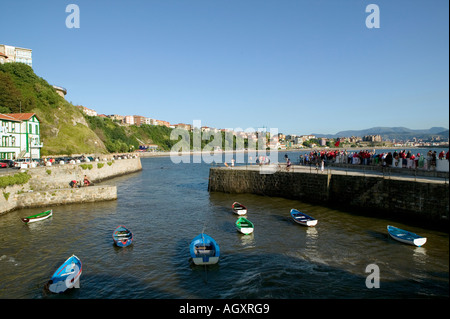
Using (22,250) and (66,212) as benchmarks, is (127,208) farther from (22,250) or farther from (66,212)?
(22,250)

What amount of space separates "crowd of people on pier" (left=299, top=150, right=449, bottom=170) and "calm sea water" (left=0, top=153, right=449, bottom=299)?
768cm

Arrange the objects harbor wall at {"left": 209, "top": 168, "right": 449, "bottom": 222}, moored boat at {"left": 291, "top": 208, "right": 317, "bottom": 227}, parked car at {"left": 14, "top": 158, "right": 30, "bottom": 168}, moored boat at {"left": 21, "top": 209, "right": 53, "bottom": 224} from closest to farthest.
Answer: harbor wall at {"left": 209, "top": 168, "right": 449, "bottom": 222} < moored boat at {"left": 291, "top": 208, "right": 317, "bottom": 227} < moored boat at {"left": 21, "top": 209, "right": 53, "bottom": 224} < parked car at {"left": 14, "top": 158, "right": 30, "bottom": 168}

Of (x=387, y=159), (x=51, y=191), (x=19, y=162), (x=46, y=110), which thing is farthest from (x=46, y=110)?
(x=387, y=159)

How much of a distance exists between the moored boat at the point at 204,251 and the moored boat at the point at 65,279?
6031 mm

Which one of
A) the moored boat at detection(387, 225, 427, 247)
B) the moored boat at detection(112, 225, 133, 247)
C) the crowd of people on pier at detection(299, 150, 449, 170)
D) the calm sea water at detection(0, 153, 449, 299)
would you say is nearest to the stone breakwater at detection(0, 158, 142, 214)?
the calm sea water at detection(0, 153, 449, 299)

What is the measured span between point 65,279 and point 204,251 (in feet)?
24.1

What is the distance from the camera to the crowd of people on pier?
25.4 metres

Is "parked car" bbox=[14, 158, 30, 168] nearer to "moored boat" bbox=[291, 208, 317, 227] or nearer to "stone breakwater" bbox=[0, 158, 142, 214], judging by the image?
"stone breakwater" bbox=[0, 158, 142, 214]

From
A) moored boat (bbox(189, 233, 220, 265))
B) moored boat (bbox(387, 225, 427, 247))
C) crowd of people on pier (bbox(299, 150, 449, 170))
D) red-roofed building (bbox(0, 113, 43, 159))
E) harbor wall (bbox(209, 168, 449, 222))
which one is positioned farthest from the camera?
red-roofed building (bbox(0, 113, 43, 159))

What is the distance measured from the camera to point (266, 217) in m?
25.9

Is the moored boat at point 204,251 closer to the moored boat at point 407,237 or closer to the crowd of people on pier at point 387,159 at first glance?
the moored boat at point 407,237

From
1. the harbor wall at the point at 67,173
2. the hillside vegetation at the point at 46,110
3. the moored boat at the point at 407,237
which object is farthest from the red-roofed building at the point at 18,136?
the moored boat at the point at 407,237
